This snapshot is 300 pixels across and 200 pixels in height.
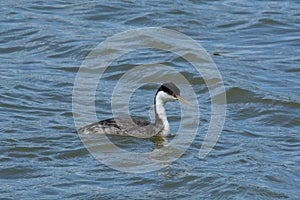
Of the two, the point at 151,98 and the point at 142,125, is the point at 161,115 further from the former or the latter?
the point at 151,98

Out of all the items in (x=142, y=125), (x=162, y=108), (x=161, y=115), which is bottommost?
(x=142, y=125)

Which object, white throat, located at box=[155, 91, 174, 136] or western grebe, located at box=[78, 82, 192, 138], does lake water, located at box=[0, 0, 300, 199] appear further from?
white throat, located at box=[155, 91, 174, 136]

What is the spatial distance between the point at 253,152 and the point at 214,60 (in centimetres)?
527

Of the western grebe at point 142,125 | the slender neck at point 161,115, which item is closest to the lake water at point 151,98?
the western grebe at point 142,125

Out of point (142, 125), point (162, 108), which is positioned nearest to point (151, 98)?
point (162, 108)

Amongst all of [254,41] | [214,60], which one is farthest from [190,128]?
[254,41]

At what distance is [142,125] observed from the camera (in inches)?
551

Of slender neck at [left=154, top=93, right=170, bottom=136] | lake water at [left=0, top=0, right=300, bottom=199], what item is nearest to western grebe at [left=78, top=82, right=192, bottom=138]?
slender neck at [left=154, top=93, right=170, bottom=136]

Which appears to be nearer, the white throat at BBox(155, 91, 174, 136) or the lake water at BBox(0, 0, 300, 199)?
the lake water at BBox(0, 0, 300, 199)

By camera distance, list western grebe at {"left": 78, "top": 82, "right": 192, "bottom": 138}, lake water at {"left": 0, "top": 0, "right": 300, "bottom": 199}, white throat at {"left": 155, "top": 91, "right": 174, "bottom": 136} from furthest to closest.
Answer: white throat at {"left": 155, "top": 91, "right": 174, "bottom": 136} → western grebe at {"left": 78, "top": 82, "right": 192, "bottom": 138} → lake water at {"left": 0, "top": 0, "right": 300, "bottom": 199}

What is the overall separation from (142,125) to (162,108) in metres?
0.53

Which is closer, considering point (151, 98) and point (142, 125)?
point (142, 125)

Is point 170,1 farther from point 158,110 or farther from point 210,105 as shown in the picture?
point 158,110

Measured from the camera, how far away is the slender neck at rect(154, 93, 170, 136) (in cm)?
1420
